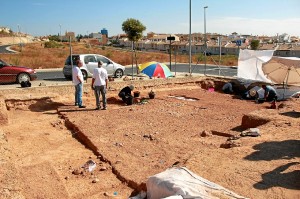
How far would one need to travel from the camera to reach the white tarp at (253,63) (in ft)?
57.4

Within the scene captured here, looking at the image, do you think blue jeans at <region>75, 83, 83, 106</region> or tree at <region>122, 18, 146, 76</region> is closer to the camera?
blue jeans at <region>75, 83, 83, 106</region>

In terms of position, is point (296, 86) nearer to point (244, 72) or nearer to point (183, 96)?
point (244, 72)

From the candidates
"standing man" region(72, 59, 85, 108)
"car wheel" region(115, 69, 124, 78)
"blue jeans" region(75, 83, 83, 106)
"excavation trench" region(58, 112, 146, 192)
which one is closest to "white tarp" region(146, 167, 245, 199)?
"excavation trench" region(58, 112, 146, 192)

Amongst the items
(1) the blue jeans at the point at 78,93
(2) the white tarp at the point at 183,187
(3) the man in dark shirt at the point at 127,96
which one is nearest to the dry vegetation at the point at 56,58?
(3) the man in dark shirt at the point at 127,96

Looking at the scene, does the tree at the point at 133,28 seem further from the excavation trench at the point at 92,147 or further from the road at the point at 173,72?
the excavation trench at the point at 92,147

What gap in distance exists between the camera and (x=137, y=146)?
8.34 metres

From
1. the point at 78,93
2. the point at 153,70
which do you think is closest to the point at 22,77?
the point at 78,93

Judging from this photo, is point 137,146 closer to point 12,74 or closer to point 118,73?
point 12,74

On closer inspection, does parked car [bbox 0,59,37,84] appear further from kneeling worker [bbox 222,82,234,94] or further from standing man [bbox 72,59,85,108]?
kneeling worker [bbox 222,82,234,94]

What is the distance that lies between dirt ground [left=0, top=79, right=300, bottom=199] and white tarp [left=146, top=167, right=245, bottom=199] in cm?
67

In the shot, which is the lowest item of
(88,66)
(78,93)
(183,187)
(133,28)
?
(183,187)

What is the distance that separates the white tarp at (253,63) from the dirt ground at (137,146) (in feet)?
11.9

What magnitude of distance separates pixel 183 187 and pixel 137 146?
13.7ft

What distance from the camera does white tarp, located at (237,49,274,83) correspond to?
57.4 ft
